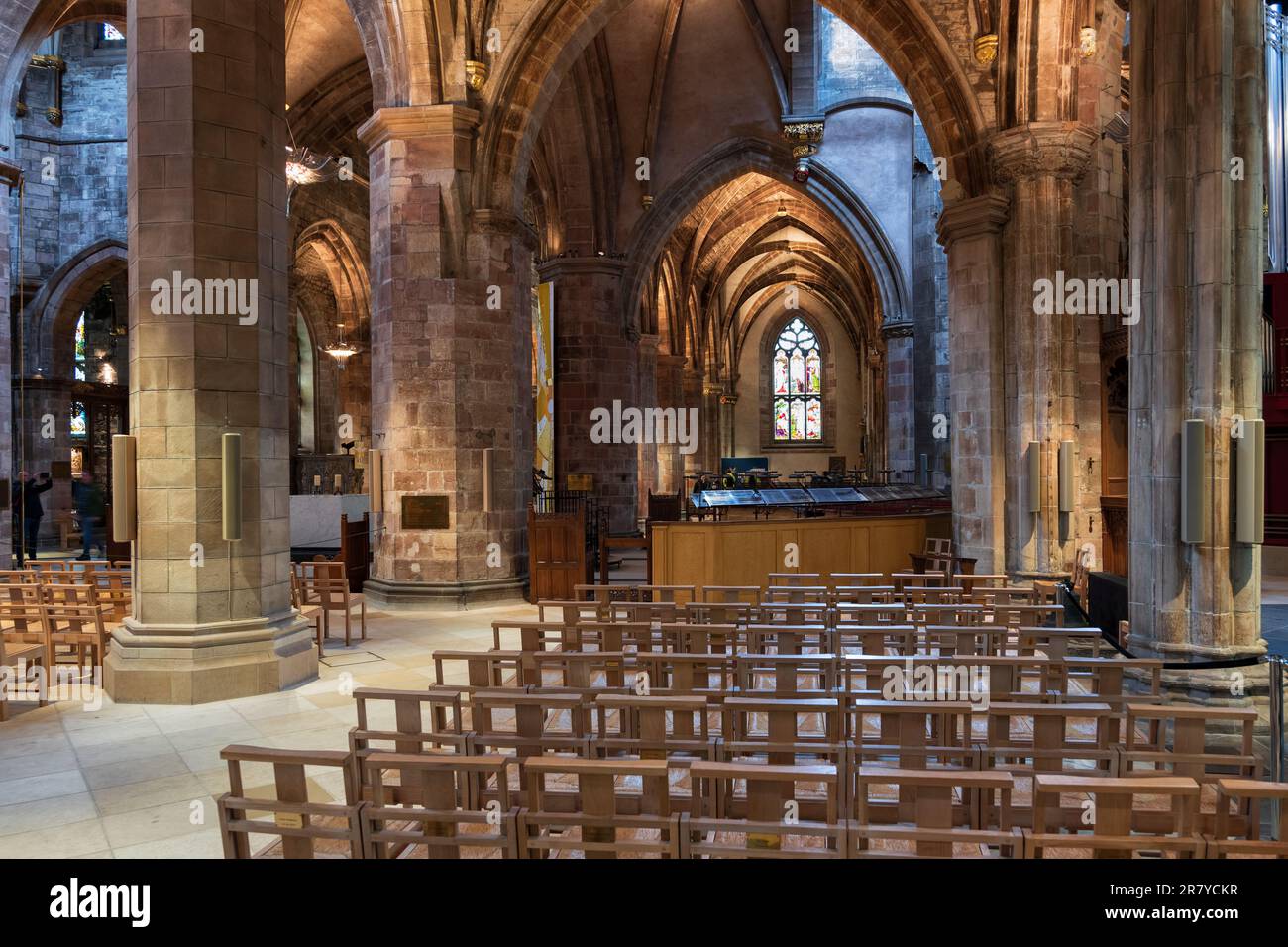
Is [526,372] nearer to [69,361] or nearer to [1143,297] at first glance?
[1143,297]

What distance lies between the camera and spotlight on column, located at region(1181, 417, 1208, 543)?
5.91 metres

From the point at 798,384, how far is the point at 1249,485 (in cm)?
3828

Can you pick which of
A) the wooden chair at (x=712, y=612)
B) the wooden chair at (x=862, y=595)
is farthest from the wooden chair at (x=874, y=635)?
the wooden chair at (x=862, y=595)

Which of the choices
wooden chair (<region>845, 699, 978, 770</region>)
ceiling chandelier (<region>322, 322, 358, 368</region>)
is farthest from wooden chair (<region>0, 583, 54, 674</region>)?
ceiling chandelier (<region>322, 322, 358, 368</region>)

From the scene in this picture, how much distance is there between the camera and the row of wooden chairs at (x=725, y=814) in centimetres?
256

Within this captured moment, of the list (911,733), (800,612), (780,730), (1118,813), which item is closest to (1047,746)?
(911,733)

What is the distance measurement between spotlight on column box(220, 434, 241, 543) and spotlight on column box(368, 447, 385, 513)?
4.69m

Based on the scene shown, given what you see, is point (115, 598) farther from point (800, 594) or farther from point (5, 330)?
point (800, 594)

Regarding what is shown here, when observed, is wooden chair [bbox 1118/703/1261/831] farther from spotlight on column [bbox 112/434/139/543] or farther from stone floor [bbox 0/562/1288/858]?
spotlight on column [bbox 112/434/139/543]

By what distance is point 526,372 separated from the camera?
1268 cm
